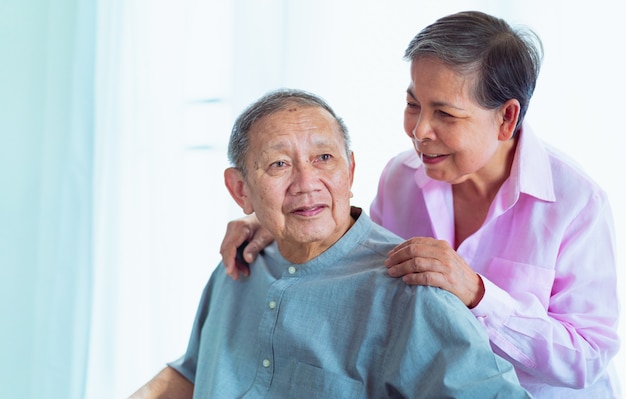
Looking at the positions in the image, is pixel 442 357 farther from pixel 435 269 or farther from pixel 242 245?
pixel 242 245

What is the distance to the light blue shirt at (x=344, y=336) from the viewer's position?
1.37 meters

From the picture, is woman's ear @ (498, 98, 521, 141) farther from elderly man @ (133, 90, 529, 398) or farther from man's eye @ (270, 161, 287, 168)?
man's eye @ (270, 161, 287, 168)

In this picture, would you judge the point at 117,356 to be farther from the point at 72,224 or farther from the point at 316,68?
the point at 316,68

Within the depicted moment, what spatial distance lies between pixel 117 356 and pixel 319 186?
1.93 metres

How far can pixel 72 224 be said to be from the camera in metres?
3.37

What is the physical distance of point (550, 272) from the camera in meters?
1.76

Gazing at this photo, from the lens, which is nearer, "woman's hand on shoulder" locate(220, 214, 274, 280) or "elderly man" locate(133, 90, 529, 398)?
"elderly man" locate(133, 90, 529, 398)

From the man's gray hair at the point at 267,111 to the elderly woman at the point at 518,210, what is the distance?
0.72 ft

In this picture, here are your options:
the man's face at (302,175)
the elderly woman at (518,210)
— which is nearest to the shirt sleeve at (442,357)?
the elderly woman at (518,210)

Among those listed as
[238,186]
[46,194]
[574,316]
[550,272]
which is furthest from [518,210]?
[46,194]

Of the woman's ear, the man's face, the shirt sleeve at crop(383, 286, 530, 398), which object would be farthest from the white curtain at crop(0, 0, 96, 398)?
the shirt sleeve at crop(383, 286, 530, 398)

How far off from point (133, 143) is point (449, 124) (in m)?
1.81

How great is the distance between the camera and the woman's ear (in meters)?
1.75

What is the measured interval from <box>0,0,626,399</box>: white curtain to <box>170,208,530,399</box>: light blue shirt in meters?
0.88
